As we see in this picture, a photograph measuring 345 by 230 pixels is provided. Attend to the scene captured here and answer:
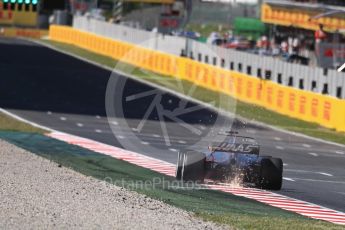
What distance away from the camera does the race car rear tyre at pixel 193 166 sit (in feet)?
80.3

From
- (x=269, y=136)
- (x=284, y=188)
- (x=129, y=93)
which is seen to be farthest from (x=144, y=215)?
(x=129, y=93)

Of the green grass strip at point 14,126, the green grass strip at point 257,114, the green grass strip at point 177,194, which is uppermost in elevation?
the green grass strip at point 177,194

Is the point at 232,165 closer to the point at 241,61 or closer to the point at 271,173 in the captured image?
the point at 271,173

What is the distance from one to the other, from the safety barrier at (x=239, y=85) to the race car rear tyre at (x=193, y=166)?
55.9 ft

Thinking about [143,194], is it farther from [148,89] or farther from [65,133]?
[148,89]

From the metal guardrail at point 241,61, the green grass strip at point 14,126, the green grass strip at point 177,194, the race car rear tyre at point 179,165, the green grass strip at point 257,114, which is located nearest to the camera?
the green grass strip at point 177,194

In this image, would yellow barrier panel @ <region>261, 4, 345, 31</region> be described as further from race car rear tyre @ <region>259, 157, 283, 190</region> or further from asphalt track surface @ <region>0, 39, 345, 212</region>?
race car rear tyre @ <region>259, 157, 283, 190</region>

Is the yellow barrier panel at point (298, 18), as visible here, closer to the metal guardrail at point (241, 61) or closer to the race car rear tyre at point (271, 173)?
the metal guardrail at point (241, 61)

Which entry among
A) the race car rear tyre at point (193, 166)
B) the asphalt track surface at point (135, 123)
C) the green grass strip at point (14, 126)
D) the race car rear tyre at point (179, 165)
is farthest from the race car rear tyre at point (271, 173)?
the green grass strip at point (14, 126)

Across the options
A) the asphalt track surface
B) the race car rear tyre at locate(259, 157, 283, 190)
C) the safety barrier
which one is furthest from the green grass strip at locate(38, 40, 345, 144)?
the race car rear tyre at locate(259, 157, 283, 190)

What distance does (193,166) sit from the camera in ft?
81.1

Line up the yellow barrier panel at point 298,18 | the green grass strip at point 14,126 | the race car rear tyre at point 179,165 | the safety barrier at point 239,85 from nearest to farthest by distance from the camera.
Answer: the race car rear tyre at point 179,165 < the green grass strip at point 14,126 < the safety barrier at point 239,85 < the yellow barrier panel at point 298,18

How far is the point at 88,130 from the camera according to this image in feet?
128

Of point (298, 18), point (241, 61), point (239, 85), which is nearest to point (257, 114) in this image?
point (239, 85)
